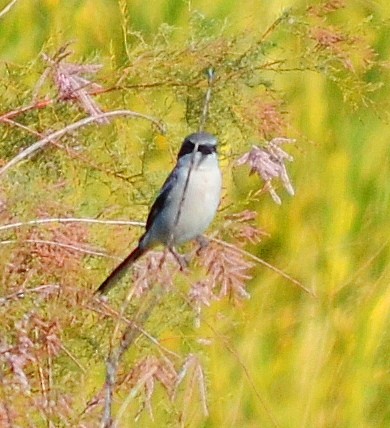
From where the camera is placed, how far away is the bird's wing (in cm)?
198

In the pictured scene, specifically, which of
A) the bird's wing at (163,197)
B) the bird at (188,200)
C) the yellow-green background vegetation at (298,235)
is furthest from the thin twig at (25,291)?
the yellow-green background vegetation at (298,235)

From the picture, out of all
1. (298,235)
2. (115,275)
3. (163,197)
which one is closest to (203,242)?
(115,275)

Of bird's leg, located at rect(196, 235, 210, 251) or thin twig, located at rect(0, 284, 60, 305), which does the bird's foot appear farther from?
thin twig, located at rect(0, 284, 60, 305)

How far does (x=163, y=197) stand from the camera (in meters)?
2.09

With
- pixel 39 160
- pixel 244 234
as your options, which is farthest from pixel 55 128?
pixel 244 234

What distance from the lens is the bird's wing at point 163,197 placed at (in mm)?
1984

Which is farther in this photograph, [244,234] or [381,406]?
[381,406]

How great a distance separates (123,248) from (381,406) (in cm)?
101

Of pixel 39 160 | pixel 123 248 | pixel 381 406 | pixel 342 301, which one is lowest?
pixel 381 406

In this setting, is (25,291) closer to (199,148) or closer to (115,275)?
(115,275)

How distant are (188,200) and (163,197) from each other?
76 mm

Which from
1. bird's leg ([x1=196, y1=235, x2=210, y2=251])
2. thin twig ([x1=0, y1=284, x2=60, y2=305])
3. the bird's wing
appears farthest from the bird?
thin twig ([x1=0, y1=284, x2=60, y2=305])

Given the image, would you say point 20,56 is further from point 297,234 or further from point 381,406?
point 381,406

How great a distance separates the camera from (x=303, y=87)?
286cm
